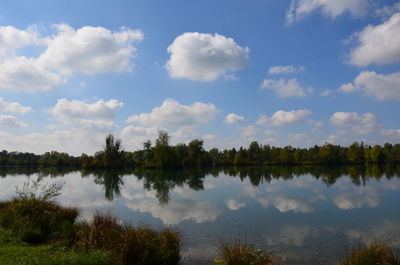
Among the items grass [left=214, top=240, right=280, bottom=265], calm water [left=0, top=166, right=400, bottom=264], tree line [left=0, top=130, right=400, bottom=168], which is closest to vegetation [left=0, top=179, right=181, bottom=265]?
calm water [left=0, top=166, right=400, bottom=264]

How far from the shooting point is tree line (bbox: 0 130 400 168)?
335 feet

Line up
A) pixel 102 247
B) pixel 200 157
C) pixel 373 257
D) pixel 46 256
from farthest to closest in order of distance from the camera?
pixel 200 157 < pixel 102 247 < pixel 46 256 < pixel 373 257

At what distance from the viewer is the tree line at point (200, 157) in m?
102

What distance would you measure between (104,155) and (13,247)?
9664cm

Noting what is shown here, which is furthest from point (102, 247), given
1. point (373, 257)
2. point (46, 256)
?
point (373, 257)

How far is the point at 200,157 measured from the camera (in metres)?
112

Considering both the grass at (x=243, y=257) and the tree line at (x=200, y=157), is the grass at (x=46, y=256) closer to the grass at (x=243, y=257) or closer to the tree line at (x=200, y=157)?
the grass at (x=243, y=257)

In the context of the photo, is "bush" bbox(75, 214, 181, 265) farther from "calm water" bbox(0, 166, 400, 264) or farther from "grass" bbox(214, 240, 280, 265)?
"grass" bbox(214, 240, 280, 265)

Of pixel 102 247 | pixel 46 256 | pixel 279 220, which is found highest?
pixel 46 256

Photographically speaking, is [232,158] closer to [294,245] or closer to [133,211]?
[133,211]

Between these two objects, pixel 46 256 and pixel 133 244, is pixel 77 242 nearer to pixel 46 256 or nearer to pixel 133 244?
pixel 46 256

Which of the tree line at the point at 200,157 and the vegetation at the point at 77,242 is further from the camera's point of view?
the tree line at the point at 200,157

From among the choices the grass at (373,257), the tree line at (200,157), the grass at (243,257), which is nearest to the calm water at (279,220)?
the grass at (243,257)

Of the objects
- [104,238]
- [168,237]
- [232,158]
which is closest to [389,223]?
[168,237]
